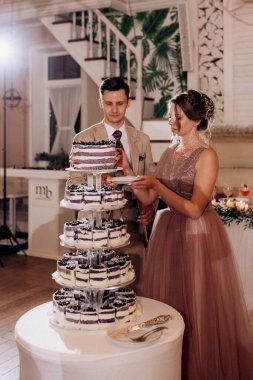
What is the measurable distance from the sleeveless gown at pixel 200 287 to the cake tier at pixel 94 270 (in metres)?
0.36

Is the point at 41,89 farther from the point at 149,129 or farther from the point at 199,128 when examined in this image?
the point at 199,128

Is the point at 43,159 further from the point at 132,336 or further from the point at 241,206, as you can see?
the point at 132,336

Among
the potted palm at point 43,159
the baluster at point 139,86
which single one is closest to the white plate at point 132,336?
the baluster at point 139,86

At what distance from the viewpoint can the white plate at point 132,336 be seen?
81.9 inches

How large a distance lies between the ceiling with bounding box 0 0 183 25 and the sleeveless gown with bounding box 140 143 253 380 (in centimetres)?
447

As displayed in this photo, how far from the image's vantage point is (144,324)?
2270 millimetres

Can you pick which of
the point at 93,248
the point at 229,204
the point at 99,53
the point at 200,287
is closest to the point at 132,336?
the point at 93,248

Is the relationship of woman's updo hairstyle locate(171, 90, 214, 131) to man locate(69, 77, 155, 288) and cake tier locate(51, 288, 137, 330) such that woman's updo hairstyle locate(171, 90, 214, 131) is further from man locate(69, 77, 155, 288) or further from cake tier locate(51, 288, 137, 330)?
cake tier locate(51, 288, 137, 330)

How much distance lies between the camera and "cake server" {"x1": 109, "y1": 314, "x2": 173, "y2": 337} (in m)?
2.21

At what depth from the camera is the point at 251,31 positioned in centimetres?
620

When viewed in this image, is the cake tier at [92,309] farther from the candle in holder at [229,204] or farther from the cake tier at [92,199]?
the candle in holder at [229,204]

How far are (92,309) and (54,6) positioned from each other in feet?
18.0

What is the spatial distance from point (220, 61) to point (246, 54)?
35cm

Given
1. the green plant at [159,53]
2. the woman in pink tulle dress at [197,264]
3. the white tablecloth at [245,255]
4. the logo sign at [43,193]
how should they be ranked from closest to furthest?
the woman in pink tulle dress at [197,264]
the white tablecloth at [245,255]
the logo sign at [43,193]
the green plant at [159,53]
